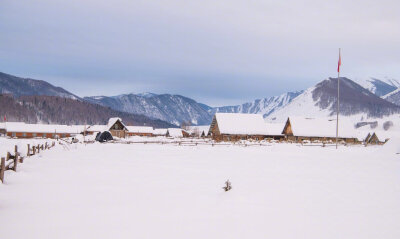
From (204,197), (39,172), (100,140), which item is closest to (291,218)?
(204,197)

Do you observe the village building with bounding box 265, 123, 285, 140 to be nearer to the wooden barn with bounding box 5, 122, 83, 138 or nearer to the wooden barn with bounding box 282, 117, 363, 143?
the wooden barn with bounding box 282, 117, 363, 143

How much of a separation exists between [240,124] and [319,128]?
1908cm

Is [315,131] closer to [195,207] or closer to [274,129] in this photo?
[274,129]

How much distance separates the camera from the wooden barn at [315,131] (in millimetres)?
73625

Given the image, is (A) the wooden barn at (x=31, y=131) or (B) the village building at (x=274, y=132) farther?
(A) the wooden barn at (x=31, y=131)

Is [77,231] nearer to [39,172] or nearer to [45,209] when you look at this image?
[45,209]

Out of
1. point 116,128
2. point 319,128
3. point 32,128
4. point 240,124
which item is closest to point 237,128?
point 240,124

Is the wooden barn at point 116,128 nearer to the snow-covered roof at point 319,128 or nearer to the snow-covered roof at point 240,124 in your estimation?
the snow-covered roof at point 240,124

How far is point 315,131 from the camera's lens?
74688mm

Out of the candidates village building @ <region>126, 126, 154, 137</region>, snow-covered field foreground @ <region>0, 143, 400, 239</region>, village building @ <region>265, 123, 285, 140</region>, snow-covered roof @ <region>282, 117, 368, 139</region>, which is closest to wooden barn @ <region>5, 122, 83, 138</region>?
village building @ <region>126, 126, 154, 137</region>

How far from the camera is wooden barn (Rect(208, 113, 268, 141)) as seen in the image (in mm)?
70438

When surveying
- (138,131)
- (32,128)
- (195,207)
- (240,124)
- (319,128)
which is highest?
(240,124)

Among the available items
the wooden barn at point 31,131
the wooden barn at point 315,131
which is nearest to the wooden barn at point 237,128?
the wooden barn at point 315,131

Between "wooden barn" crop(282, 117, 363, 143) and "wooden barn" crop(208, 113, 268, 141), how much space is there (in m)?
5.89
